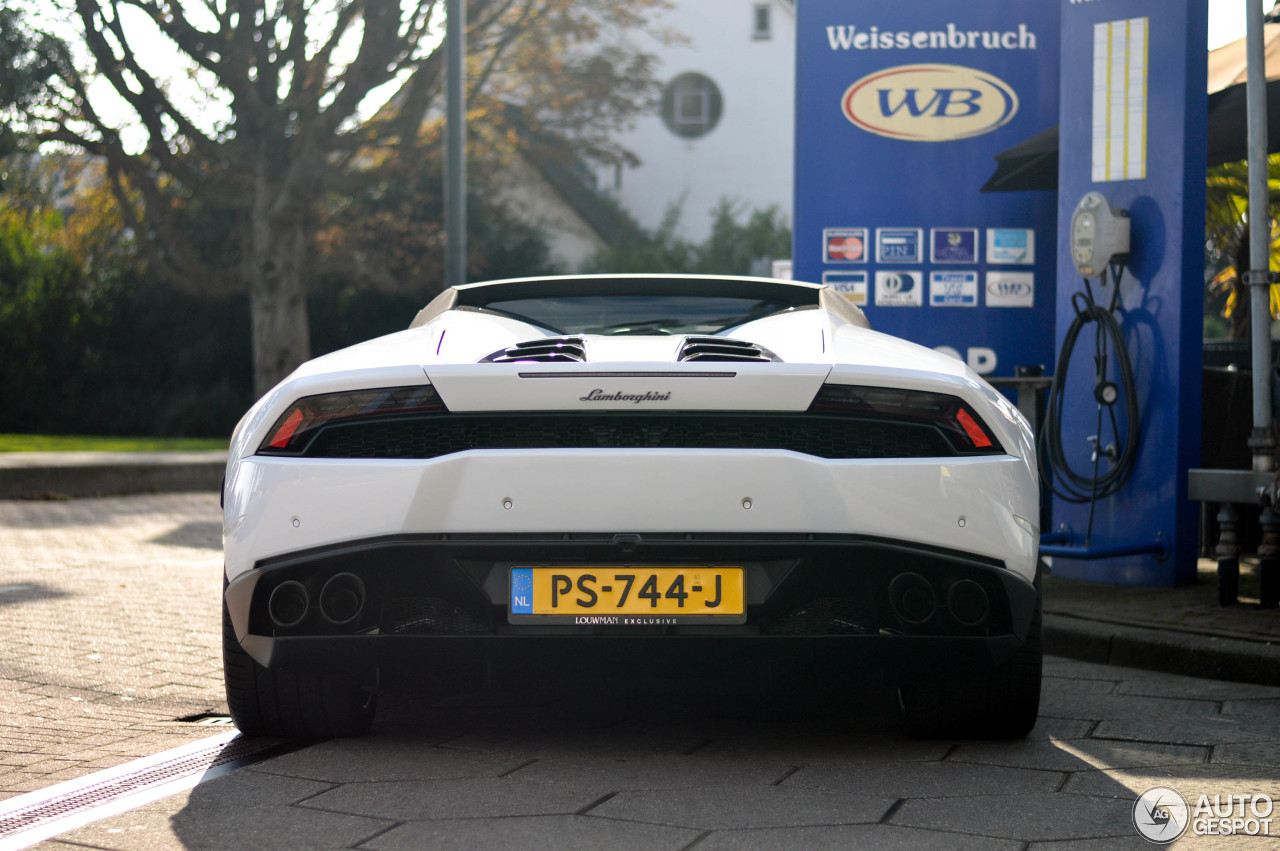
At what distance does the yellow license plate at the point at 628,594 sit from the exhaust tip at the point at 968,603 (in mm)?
500

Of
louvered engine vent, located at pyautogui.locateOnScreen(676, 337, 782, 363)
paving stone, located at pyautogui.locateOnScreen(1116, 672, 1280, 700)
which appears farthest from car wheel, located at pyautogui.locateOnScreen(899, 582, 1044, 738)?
paving stone, located at pyautogui.locateOnScreen(1116, 672, 1280, 700)

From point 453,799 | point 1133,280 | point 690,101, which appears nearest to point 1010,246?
point 1133,280

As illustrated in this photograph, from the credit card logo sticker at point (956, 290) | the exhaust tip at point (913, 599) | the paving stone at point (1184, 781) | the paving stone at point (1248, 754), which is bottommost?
the paving stone at point (1248, 754)

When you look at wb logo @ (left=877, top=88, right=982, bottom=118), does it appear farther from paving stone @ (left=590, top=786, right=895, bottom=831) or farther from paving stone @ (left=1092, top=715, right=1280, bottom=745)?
paving stone @ (left=590, top=786, right=895, bottom=831)

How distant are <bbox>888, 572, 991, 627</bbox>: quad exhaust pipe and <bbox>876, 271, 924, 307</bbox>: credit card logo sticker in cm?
538

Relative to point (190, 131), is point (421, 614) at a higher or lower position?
lower

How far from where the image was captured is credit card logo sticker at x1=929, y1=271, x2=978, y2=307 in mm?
8750

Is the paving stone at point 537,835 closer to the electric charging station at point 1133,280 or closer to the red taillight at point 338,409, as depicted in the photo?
the red taillight at point 338,409

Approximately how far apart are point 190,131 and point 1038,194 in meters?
15.1

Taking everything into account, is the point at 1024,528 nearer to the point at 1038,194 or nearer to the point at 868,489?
the point at 868,489

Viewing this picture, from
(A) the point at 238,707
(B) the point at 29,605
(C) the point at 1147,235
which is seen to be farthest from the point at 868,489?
(B) the point at 29,605

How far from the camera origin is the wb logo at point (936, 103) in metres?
8.78

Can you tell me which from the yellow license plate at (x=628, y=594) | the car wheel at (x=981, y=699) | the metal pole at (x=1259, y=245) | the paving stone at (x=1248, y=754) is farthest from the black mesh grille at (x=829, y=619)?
the metal pole at (x=1259, y=245)

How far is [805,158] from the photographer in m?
8.84
